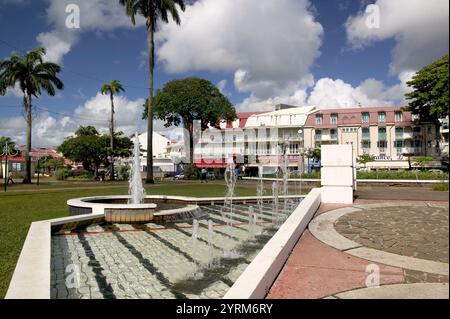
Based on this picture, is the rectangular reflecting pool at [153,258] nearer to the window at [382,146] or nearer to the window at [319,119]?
the window at [382,146]

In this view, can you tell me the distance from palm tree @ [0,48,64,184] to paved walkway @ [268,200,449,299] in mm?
35594

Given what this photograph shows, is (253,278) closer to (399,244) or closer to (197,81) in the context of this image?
(399,244)

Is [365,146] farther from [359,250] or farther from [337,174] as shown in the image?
[359,250]

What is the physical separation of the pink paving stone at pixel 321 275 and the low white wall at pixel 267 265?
5.1 inches

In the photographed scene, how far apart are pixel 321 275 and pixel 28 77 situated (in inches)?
1552

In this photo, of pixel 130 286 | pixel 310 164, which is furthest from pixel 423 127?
pixel 130 286

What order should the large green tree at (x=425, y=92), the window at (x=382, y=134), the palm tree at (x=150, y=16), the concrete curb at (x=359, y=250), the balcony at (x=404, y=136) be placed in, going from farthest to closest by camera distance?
the window at (x=382, y=134) → the balcony at (x=404, y=136) → the large green tree at (x=425, y=92) → the palm tree at (x=150, y=16) → the concrete curb at (x=359, y=250)

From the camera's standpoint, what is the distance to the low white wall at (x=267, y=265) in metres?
3.59

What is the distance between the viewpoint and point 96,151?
180ft

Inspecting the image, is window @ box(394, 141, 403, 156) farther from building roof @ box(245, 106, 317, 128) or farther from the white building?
the white building

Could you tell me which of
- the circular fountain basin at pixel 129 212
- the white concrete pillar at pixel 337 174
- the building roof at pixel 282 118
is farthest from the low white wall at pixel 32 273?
the building roof at pixel 282 118

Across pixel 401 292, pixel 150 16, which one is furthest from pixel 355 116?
pixel 401 292

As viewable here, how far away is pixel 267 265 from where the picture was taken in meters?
4.30
